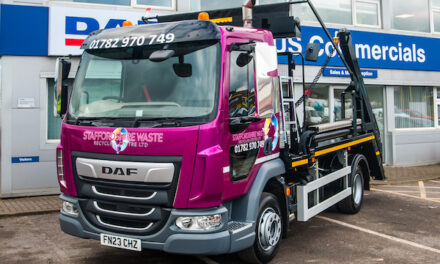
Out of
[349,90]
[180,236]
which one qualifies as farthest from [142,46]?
[349,90]

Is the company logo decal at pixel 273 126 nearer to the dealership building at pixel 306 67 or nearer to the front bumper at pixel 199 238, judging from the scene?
the dealership building at pixel 306 67

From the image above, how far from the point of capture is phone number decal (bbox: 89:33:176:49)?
4.59 m

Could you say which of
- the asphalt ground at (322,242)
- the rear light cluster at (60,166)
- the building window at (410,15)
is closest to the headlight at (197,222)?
the asphalt ground at (322,242)

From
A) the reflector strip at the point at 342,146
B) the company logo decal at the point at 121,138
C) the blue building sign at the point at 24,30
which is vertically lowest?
the reflector strip at the point at 342,146

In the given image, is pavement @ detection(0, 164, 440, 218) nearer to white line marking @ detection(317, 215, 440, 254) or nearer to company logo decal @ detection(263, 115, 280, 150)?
white line marking @ detection(317, 215, 440, 254)

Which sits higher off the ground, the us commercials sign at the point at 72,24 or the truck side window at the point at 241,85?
the us commercials sign at the point at 72,24

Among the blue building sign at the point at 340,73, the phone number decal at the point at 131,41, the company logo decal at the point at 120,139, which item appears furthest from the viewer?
the blue building sign at the point at 340,73

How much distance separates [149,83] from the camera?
4.60 m

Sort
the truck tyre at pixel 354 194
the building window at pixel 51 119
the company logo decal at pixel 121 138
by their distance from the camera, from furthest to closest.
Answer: the building window at pixel 51 119
the truck tyre at pixel 354 194
the company logo decal at pixel 121 138

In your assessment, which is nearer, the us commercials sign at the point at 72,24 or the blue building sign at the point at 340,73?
the us commercials sign at the point at 72,24

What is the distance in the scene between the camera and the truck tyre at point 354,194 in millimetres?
7438

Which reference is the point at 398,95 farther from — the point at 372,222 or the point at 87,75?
the point at 87,75

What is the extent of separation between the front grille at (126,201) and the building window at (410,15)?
12.6m

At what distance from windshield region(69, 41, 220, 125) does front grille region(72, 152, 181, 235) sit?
495 mm
